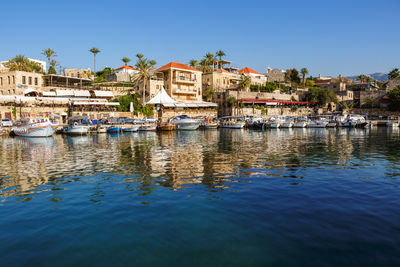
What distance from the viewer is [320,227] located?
7012mm

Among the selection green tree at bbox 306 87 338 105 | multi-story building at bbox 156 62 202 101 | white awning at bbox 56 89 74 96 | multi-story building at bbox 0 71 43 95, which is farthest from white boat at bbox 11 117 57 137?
green tree at bbox 306 87 338 105

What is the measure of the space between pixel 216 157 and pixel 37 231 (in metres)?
12.9

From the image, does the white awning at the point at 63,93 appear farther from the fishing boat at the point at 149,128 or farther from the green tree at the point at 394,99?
the green tree at the point at 394,99

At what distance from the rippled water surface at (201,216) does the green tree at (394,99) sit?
67648 millimetres

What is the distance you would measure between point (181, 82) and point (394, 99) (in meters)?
53.2

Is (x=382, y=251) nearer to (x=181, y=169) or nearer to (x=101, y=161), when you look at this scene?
(x=181, y=169)

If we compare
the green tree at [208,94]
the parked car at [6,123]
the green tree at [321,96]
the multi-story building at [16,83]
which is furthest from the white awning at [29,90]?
the green tree at [321,96]

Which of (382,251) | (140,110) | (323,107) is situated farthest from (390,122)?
(382,251)

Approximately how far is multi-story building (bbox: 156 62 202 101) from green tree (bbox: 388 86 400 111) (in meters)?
48.4

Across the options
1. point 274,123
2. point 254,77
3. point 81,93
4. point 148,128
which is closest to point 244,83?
point 254,77

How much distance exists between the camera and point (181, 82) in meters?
64.2

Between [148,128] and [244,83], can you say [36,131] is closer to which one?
[148,128]

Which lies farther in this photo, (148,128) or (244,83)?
(244,83)

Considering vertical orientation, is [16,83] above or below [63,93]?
above
